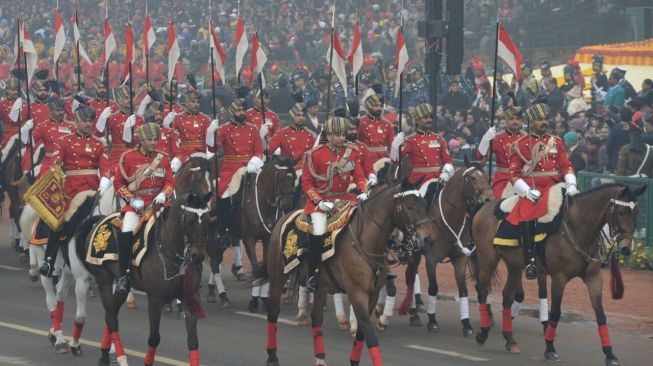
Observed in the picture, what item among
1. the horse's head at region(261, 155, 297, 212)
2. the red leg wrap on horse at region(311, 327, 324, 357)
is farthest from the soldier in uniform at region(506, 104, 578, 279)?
the horse's head at region(261, 155, 297, 212)

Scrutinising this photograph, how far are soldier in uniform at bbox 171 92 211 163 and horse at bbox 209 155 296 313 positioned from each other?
2.10m

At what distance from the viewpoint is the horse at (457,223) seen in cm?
1894

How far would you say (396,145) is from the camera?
68.6 ft

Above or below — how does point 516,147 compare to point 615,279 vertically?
above

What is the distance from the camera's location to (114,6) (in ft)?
177

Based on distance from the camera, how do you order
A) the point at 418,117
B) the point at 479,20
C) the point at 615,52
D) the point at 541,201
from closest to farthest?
the point at 541,201
the point at 418,117
the point at 615,52
the point at 479,20

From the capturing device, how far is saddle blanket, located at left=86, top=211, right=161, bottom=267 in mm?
16406

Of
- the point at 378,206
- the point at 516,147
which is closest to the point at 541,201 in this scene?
the point at 516,147

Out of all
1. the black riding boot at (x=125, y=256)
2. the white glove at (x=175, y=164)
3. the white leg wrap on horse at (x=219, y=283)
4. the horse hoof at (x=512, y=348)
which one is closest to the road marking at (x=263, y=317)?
the white leg wrap on horse at (x=219, y=283)

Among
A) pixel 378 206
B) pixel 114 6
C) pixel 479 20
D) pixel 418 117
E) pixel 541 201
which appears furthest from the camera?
pixel 114 6

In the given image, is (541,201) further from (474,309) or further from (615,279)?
(474,309)

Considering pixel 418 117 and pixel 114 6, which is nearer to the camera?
pixel 418 117

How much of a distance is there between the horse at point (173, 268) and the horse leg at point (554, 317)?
4.10 m

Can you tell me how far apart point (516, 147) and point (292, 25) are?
93.8 feet
